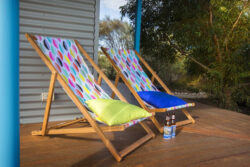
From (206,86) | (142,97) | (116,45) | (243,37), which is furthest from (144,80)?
(243,37)

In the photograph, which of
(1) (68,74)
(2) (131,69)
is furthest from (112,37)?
(1) (68,74)

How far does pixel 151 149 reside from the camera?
229 centimetres

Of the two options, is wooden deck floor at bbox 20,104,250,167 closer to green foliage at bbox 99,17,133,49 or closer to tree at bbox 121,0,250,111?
green foliage at bbox 99,17,133,49

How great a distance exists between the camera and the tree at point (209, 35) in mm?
4730

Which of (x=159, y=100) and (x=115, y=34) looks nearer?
(x=159, y=100)

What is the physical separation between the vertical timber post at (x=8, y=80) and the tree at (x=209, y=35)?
3.82 meters

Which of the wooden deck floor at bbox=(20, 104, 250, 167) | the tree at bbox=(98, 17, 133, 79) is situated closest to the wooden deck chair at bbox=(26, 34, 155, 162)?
the wooden deck floor at bbox=(20, 104, 250, 167)

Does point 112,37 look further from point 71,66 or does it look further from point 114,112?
point 114,112

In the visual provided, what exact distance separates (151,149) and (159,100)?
0.66 metres

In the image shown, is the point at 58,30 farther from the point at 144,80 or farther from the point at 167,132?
the point at 167,132

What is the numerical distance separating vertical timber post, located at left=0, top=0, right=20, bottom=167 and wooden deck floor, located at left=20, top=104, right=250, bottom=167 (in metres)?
1.05

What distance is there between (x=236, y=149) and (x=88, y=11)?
2.37 m

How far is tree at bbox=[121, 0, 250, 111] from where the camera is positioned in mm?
4730

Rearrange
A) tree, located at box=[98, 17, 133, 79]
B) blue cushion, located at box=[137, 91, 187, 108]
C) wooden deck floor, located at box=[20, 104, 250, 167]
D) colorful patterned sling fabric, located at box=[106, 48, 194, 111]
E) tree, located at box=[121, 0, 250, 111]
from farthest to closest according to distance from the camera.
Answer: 1. tree, located at box=[121, 0, 250, 111]
2. tree, located at box=[98, 17, 133, 79]
3. colorful patterned sling fabric, located at box=[106, 48, 194, 111]
4. blue cushion, located at box=[137, 91, 187, 108]
5. wooden deck floor, located at box=[20, 104, 250, 167]
